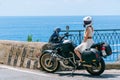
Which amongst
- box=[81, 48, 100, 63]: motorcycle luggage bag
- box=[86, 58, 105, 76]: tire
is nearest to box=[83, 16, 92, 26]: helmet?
box=[81, 48, 100, 63]: motorcycle luggage bag

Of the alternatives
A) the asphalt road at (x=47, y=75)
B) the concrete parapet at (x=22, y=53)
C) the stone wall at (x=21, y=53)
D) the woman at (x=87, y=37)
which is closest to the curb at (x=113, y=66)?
the concrete parapet at (x=22, y=53)

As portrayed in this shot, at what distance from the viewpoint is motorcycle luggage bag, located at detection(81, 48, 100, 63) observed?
36.6 ft

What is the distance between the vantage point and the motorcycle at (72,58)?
444 inches

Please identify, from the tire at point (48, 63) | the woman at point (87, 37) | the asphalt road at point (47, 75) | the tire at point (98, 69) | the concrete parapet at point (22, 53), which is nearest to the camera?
the asphalt road at point (47, 75)

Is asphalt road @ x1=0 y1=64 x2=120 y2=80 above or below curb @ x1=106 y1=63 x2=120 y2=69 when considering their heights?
below

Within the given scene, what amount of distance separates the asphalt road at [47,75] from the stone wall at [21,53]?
0.36 m

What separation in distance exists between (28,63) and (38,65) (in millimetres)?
431

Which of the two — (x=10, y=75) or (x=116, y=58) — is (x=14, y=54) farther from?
(x=116, y=58)

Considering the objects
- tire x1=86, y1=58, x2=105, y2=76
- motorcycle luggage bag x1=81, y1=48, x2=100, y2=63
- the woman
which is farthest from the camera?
the woman

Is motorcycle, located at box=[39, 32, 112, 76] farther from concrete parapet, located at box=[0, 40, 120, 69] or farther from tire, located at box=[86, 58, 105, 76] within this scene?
concrete parapet, located at box=[0, 40, 120, 69]

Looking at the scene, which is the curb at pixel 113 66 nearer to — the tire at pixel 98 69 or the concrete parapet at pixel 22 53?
the concrete parapet at pixel 22 53

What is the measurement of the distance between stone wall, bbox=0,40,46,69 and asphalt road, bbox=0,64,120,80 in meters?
0.36

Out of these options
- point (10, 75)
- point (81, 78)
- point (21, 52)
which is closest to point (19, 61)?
point (21, 52)

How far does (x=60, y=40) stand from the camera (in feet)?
39.6
